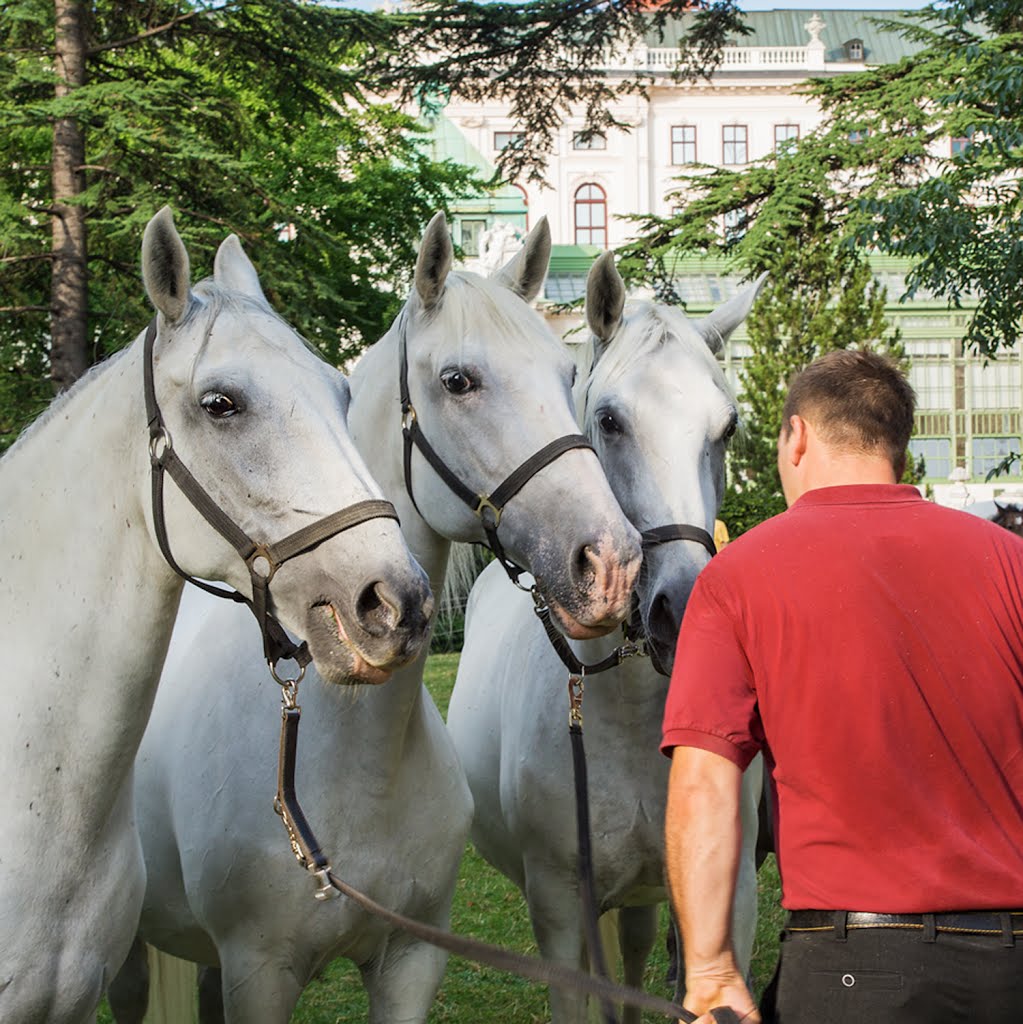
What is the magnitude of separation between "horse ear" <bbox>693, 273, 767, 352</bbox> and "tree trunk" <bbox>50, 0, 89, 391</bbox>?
1183 centimetres

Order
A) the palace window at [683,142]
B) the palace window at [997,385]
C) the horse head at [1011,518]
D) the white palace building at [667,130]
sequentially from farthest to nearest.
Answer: the palace window at [683,142], the white palace building at [667,130], the palace window at [997,385], the horse head at [1011,518]

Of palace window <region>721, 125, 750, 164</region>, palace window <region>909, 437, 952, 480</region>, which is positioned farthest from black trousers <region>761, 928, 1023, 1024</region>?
palace window <region>721, 125, 750, 164</region>

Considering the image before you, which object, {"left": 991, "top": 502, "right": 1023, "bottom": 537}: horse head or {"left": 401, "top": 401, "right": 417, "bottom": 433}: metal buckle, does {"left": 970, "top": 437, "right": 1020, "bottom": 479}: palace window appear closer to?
{"left": 991, "top": 502, "right": 1023, "bottom": 537}: horse head

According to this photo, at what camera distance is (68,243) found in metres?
15.0

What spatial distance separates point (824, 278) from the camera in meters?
20.8

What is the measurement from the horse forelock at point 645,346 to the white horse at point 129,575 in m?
1.28

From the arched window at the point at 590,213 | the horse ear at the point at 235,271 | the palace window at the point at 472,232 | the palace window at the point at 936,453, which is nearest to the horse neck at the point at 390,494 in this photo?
the horse ear at the point at 235,271

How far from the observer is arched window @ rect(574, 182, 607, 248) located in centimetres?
6550

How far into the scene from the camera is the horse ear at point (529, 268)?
367cm

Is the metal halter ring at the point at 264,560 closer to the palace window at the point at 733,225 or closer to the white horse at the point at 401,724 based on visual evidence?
the white horse at the point at 401,724

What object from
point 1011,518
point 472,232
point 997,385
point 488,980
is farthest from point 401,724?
point 472,232

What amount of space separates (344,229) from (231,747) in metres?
24.3

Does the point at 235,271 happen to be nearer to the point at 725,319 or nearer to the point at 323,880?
the point at 323,880

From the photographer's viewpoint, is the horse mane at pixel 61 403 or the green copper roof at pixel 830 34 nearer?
the horse mane at pixel 61 403
